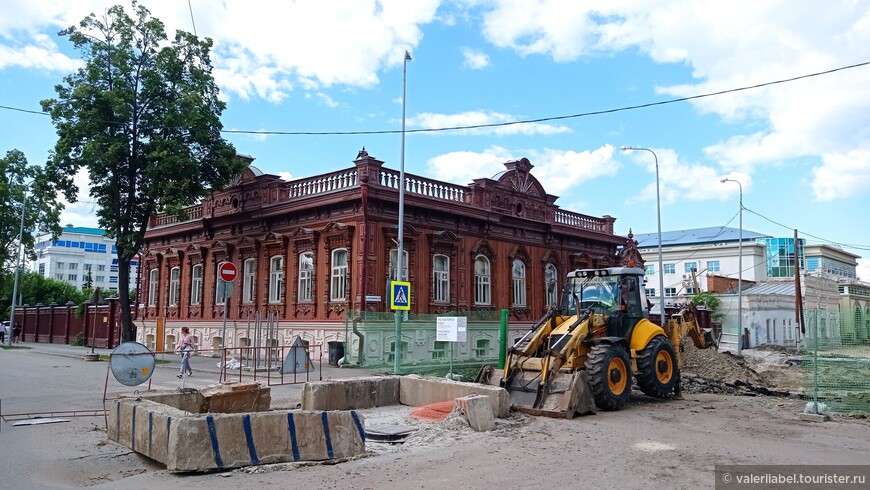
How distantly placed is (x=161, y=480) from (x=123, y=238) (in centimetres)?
2115

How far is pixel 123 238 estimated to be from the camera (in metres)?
26.3

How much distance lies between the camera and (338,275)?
25.2 meters

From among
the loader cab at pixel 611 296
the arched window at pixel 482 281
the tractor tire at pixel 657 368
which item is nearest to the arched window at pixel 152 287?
the arched window at pixel 482 281

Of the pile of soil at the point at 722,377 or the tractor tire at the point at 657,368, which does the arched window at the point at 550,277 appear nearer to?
the pile of soil at the point at 722,377

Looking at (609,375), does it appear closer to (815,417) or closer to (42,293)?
(815,417)

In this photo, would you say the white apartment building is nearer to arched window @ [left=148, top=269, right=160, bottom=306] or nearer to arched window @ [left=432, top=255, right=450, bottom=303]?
arched window @ [left=148, top=269, right=160, bottom=306]

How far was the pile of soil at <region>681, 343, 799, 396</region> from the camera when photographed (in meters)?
18.2

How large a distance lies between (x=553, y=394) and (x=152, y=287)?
1166 inches

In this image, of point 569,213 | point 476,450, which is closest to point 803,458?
point 476,450

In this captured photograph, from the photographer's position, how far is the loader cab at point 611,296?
587 inches

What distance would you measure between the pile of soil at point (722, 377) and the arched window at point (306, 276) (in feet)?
46.7

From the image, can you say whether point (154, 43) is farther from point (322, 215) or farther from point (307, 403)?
point (307, 403)

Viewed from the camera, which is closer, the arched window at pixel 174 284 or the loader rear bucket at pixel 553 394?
the loader rear bucket at pixel 553 394

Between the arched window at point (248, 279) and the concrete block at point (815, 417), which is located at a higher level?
the arched window at point (248, 279)
